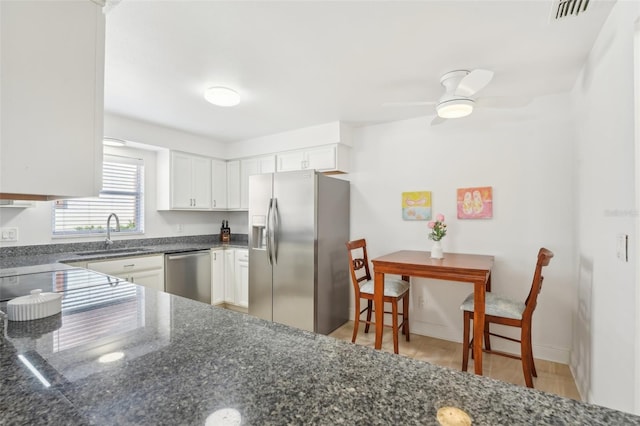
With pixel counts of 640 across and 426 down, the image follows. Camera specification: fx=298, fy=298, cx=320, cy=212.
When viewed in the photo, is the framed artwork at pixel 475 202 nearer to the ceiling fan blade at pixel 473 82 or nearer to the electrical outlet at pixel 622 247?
the ceiling fan blade at pixel 473 82

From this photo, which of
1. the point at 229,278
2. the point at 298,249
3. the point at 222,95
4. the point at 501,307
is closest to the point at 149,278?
the point at 229,278

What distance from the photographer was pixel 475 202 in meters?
3.03

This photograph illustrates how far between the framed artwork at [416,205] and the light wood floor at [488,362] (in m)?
1.32

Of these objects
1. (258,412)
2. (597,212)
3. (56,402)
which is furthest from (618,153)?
(56,402)

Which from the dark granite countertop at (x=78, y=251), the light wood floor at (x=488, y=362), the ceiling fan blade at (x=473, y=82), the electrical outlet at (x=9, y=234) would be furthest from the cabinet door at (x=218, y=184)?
the ceiling fan blade at (x=473, y=82)

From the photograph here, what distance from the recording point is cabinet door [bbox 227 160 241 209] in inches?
176

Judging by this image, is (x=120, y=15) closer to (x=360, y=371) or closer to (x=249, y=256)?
(x=360, y=371)

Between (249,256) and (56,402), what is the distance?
3025 millimetres

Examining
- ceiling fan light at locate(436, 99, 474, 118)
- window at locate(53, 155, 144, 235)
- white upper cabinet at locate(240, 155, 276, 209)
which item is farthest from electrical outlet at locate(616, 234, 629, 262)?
window at locate(53, 155, 144, 235)

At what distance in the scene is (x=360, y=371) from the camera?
693mm

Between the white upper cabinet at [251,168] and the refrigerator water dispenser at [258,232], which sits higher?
the white upper cabinet at [251,168]

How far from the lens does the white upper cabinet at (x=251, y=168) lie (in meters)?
4.12

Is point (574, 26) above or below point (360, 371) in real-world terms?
above

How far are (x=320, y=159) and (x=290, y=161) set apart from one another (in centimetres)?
47
